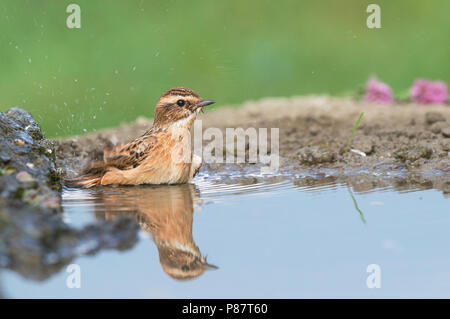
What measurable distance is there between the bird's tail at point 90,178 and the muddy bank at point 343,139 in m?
0.32

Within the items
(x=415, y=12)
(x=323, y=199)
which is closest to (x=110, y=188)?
(x=323, y=199)

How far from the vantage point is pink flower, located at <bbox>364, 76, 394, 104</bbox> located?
949cm

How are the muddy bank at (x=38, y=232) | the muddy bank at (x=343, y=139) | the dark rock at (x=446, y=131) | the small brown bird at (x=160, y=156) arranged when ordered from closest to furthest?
1. the muddy bank at (x=38, y=232)
2. the small brown bird at (x=160, y=156)
3. the muddy bank at (x=343, y=139)
4. the dark rock at (x=446, y=131)

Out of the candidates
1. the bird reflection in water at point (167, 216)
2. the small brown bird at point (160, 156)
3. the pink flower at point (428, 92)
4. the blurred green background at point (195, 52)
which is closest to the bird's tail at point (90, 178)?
the small brown bird at point (160, 156)

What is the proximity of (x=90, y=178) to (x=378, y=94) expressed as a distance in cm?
490

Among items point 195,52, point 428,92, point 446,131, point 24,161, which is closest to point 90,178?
point 24,161

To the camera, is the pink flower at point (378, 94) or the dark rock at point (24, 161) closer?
the dark rock at point (24, 161)

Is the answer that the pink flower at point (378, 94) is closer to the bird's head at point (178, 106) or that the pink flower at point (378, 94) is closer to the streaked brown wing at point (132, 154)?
the bird's head at point (178, 106)

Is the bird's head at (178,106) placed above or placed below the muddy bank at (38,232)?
above

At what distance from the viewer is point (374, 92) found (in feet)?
31.4

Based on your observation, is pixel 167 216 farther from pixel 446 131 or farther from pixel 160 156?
pixel 446 131

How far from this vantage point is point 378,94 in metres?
9.52

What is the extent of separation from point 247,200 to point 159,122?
1647 millimetres

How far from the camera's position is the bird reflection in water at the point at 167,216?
3.67 m
